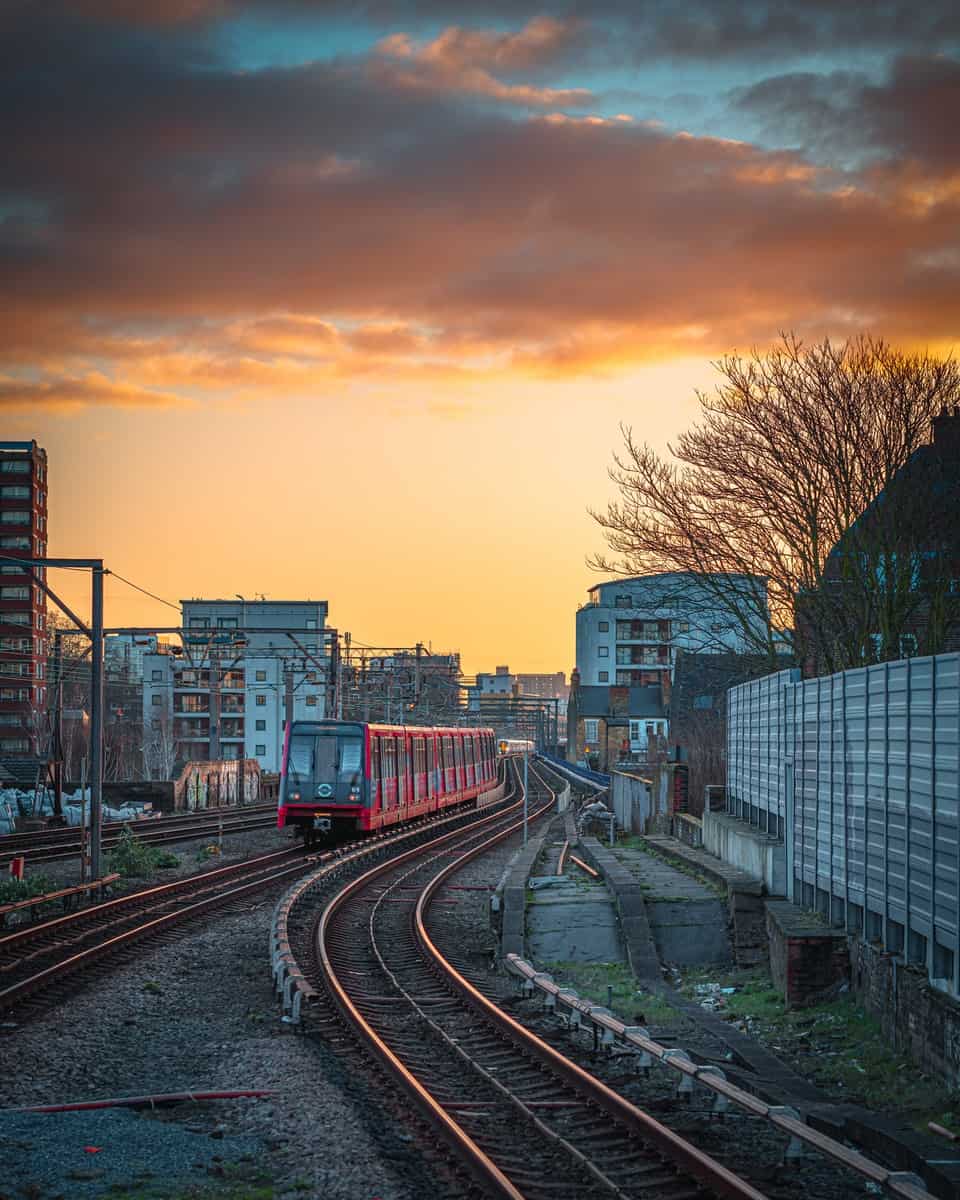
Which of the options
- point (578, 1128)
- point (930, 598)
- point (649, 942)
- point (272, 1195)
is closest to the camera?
point (272, 1195)

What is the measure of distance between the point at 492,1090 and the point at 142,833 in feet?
89.2

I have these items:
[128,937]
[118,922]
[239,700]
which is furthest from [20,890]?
[239,700]

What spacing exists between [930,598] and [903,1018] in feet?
50.1

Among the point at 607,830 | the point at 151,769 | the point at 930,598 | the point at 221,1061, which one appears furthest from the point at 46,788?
the point at 151,769

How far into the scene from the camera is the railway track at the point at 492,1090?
25.9 feet

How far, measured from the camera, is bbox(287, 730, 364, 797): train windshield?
31375 millimetres

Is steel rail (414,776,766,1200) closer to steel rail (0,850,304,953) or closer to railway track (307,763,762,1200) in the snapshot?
railway track (307,763,762,1200)

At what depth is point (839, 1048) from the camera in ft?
39.1

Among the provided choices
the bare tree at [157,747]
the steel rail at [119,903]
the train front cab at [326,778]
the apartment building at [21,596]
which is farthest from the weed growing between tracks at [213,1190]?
the bare tree at [157,747]

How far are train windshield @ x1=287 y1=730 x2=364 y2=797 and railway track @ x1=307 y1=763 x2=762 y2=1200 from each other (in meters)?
12.9

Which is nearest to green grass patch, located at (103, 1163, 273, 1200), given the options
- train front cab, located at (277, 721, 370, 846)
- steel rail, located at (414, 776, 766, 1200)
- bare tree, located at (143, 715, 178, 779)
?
steel rail, located at (414, 776, 766, 1200)

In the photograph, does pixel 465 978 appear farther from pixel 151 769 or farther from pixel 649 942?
pixel 151 769

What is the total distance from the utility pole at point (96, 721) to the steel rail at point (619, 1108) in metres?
9.33

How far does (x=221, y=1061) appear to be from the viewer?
11.6 metres
